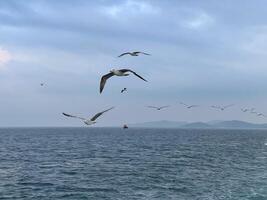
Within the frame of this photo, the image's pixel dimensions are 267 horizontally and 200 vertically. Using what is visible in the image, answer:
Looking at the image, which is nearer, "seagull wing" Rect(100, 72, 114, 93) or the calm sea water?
"seagull wing" Rect(100, 72, 114, 93)

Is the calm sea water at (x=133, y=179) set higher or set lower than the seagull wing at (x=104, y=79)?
lower

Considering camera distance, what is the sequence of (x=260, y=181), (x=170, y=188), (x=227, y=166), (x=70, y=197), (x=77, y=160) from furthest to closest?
(x=77, y=160) < (x=227, y=166) < (x=260, y=181) < (x=170, y=188) < (x=70, y=197)

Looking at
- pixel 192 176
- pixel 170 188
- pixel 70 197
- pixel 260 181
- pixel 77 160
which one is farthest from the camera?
pixel 77 160

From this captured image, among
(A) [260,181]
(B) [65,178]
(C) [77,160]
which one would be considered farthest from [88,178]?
(C) [77,160]

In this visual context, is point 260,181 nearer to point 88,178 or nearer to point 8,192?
point 88,178

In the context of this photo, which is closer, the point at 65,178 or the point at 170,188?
the point at 170,188

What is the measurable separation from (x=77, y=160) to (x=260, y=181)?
43228 millimetres

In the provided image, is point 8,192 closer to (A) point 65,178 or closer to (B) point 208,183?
(A) point 65,178

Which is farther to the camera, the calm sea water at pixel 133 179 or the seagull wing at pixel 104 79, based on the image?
the calm sea water at pixel 133 179

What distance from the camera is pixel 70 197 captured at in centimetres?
5219

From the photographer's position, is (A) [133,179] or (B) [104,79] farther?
(A) [133,179]

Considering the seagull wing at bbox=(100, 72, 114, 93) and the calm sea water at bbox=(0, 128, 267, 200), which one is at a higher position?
the seagull wing at bbox=(100, 72, 114, 93)

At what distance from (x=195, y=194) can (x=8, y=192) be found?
22048 millimetres

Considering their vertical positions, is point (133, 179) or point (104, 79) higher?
point (104, 79)
